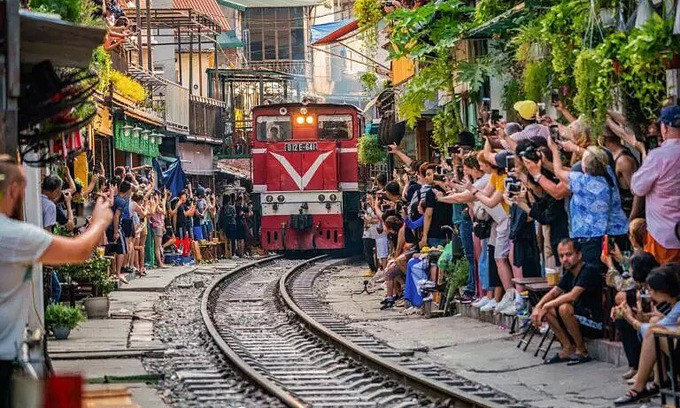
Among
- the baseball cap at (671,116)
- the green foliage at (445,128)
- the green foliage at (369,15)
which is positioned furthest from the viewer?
the green foliage at (369,15)

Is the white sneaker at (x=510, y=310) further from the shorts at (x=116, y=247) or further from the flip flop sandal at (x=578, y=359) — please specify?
the shorts at (x=116, y=247)

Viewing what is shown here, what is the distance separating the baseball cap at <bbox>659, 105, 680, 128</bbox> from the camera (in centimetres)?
1248

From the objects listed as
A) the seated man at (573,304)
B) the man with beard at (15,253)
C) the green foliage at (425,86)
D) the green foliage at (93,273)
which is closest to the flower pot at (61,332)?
the green foliage at (93,273)

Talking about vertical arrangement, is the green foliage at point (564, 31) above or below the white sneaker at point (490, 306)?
above

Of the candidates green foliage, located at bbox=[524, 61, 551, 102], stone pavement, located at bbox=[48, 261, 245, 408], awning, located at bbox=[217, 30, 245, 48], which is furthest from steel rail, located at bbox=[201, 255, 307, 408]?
awning, located at bbox=[217, 30, 245, 48]

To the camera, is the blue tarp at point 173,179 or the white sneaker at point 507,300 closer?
the white sneaker at point 507,300

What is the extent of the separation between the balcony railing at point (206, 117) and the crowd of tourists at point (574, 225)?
29.9m

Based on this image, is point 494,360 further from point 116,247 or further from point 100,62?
point 100,62

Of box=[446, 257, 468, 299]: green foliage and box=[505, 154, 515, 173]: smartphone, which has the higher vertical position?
box=[505, 154, 515, 173]: smartphone

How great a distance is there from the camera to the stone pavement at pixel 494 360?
12547 mm

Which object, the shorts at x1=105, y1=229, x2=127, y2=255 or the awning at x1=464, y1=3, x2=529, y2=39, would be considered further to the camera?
the shorts at x1=105, y1=229, x2=127, y2=255

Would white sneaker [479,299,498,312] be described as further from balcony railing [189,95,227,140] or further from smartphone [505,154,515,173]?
balcony railing [189,95,227,140]

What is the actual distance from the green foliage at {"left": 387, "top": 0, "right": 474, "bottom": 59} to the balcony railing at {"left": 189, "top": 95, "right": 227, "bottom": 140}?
1012 inches

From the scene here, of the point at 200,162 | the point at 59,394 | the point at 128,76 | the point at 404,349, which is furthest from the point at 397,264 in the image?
the point at 200,162
